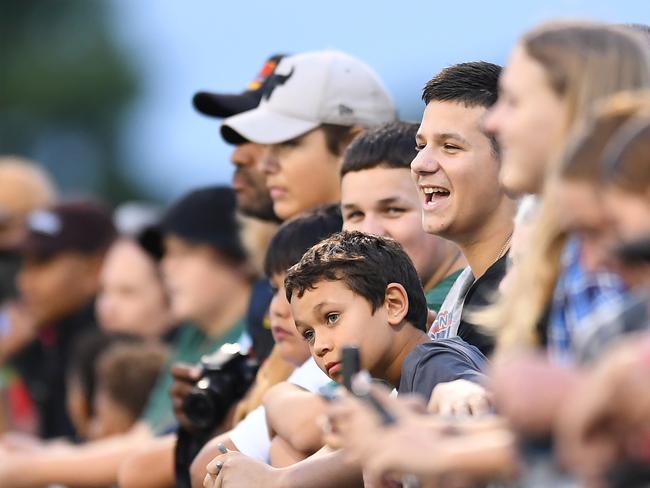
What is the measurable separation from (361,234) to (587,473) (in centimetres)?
184

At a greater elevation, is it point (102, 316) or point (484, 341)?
point (484, 341)

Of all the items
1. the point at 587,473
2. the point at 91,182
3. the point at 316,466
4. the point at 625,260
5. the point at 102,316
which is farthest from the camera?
the point at 91,182

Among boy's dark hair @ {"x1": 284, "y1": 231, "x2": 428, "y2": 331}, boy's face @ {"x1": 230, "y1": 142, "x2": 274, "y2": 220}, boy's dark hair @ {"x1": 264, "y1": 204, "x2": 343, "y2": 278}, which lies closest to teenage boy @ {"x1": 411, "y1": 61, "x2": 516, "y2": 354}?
boy's dark hair @ {"x1": 284, "y1": 231, "x2": 428, "y2": 331}

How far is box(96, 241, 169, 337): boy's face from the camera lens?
813cm

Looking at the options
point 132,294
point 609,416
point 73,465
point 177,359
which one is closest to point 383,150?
point 73,465

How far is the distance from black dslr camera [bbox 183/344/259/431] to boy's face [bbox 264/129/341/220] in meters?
0.61

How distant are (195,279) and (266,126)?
1.10 m

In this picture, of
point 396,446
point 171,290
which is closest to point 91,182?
point 171,290

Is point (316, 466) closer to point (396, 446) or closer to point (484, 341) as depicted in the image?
point (484, 341)

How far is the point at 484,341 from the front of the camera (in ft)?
13.1

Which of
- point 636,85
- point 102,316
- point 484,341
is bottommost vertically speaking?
point 102,316

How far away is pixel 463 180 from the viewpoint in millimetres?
4348

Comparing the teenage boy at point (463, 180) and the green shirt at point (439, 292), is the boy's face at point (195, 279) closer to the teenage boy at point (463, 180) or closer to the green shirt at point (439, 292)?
the green shirt at point (439, 292)

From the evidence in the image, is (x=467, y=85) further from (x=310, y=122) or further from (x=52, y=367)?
(x=52, y=367)
